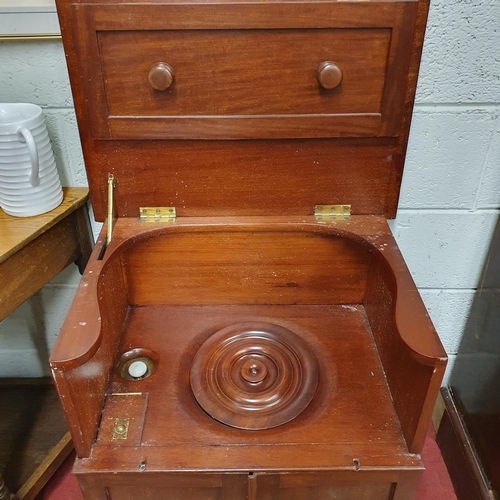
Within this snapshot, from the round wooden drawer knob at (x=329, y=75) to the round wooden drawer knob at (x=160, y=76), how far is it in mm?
270

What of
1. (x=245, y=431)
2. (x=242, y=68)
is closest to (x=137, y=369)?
(x=245, y=431)

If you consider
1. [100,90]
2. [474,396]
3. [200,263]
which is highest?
[100,90]

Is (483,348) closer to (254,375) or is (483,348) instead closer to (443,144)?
(443,144)

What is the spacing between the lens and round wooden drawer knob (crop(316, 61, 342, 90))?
89 cm

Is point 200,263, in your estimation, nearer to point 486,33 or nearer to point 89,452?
point 89,452

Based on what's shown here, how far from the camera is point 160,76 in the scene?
2.91ft

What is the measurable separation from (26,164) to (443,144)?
0.89 metres

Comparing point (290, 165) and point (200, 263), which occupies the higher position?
point (290, 165)

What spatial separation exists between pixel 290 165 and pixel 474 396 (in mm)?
832

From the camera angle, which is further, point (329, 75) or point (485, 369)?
point (485, 369)

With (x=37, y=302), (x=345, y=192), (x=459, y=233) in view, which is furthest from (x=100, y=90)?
(x=459, y=233)

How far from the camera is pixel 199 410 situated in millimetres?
918

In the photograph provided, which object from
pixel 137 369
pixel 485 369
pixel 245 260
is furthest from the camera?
pixel 485 369

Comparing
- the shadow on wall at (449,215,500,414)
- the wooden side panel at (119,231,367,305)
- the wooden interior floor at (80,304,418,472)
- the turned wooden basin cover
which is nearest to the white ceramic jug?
the wooden side panel at (119,231,367,305)
